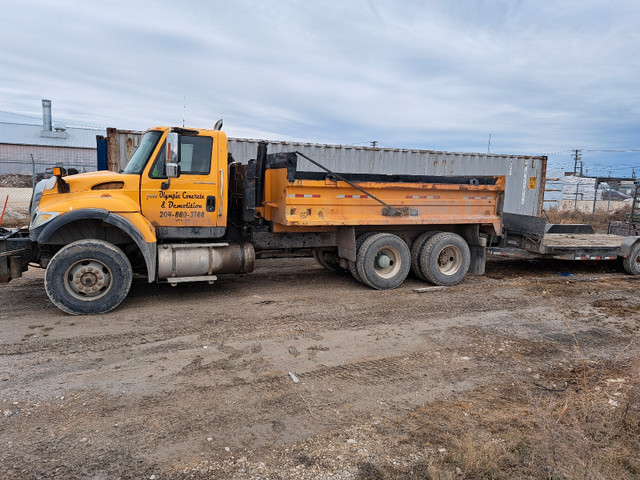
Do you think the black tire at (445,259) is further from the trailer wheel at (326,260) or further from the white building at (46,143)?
the white building at (46,143)

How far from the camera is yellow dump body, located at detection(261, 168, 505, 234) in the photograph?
7.45 metres

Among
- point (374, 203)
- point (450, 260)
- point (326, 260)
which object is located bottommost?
point (326, 260)

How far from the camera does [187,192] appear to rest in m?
6.96

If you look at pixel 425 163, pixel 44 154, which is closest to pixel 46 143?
pixel 44 154

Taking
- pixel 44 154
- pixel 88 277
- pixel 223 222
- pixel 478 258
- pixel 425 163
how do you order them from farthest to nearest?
pixel 44 154, pixel 425 163, pixel 478 258, pixel 223 222, pixel 88 277

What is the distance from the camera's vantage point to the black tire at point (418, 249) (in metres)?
8.72

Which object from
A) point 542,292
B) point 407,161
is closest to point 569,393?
point 542,292

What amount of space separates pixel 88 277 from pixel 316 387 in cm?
372

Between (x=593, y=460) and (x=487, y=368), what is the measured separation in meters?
1.69

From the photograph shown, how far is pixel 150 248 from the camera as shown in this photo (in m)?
6.55

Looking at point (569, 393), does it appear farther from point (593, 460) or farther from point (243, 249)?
point (243, 249)

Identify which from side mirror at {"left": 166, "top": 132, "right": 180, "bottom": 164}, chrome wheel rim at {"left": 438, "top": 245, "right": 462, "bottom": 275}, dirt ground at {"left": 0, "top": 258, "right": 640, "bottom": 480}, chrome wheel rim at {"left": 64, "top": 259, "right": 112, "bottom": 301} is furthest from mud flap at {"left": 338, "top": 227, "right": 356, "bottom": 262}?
chrome wheel rim at {"left": 64, "top": 259, "right": 112, "bottom": 301}

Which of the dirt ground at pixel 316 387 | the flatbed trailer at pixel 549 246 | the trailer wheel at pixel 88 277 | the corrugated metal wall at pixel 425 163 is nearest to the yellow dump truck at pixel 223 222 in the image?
the trailer wheel at pixel 88 277

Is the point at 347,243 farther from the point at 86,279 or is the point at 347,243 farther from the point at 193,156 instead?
the point at 86,279
